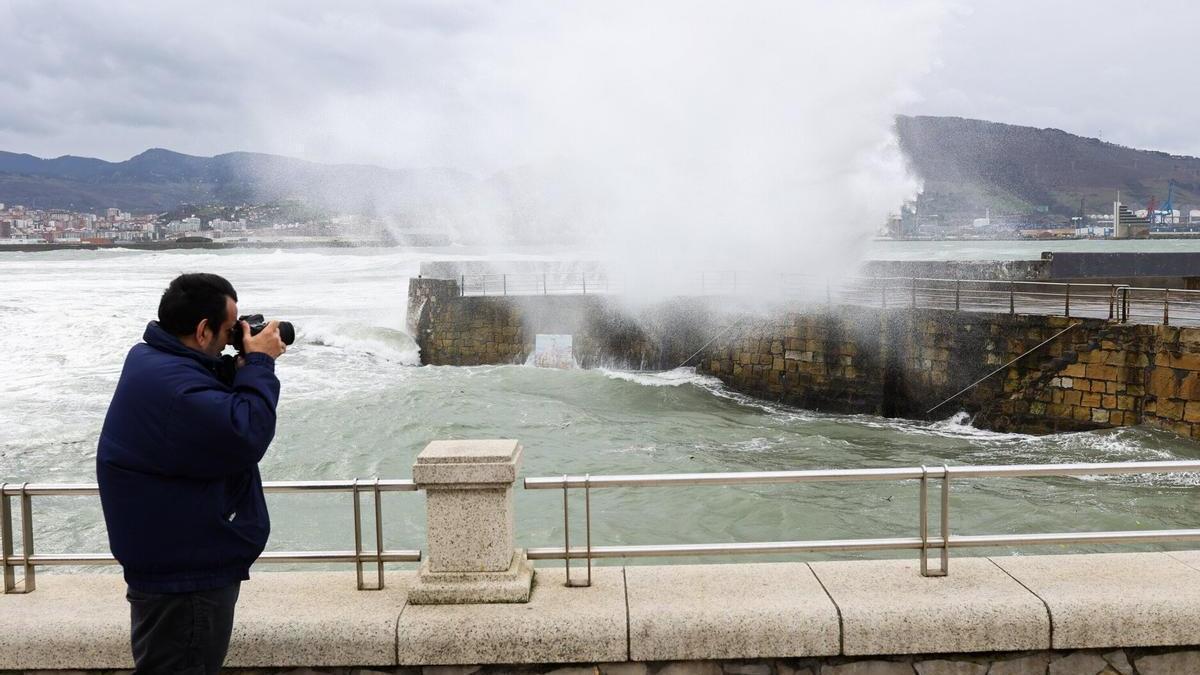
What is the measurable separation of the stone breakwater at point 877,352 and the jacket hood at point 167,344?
48.8ft

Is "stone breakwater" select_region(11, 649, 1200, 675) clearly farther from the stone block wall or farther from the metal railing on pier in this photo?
the stone block wall

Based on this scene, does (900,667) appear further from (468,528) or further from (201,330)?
(201,330)

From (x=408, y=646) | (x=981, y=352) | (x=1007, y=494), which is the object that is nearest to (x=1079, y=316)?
(x=981, y=352)

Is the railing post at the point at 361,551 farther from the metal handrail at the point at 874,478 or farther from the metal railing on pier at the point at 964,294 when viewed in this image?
the metal railing on pier at the point at 964,294

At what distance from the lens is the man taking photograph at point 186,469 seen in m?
2.72

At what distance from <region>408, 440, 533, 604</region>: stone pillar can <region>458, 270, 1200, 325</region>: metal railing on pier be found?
44.7ft

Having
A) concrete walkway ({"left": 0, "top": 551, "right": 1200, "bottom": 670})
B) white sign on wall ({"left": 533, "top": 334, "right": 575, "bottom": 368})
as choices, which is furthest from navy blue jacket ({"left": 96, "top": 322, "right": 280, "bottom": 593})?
→ white sign on wall ({"left": 533, "top": 334, "right": 575, "bottom": 368})

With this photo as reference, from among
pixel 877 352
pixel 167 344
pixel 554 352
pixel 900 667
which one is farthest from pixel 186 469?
pixel 554 352

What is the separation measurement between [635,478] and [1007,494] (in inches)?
361

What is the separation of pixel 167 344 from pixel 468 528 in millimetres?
1459

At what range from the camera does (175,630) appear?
112 inches

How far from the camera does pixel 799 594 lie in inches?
149

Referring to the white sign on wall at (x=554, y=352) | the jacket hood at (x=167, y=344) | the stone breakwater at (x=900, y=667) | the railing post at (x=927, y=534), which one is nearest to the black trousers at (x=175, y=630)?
the jacket hood at (x=167, y=344)

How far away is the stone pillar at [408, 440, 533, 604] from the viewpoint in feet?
12.4
